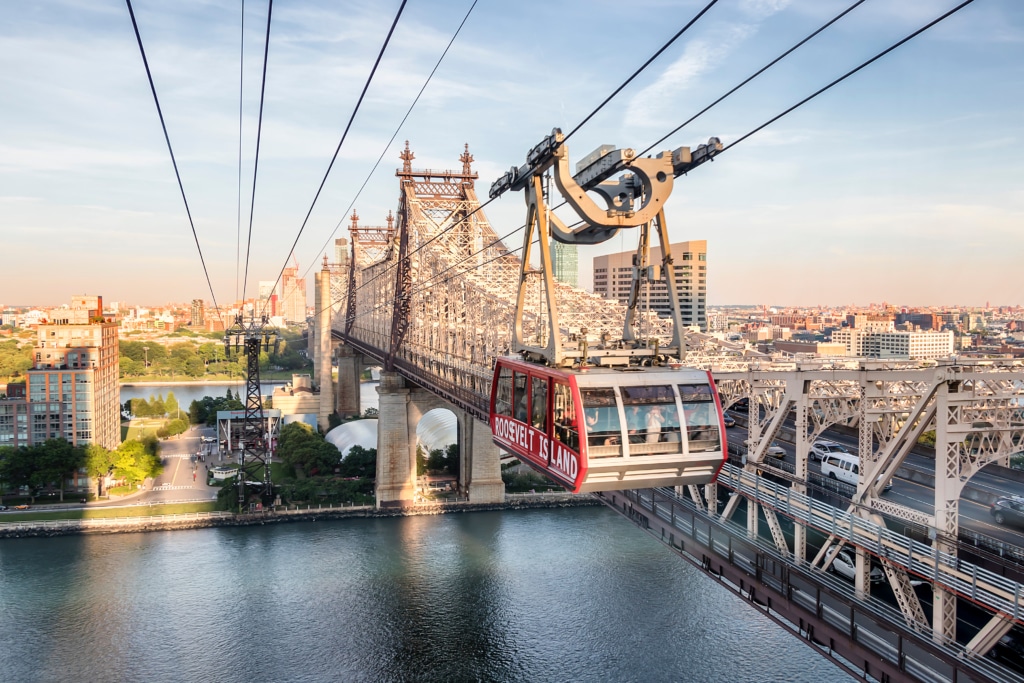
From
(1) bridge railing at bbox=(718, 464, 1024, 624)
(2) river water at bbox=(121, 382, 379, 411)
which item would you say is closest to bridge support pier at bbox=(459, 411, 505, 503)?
(1) bridge railing at bbox=(718, 464, 1024, 624)

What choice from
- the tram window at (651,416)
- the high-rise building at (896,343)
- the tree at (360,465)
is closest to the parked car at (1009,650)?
the tram window at (651,416)

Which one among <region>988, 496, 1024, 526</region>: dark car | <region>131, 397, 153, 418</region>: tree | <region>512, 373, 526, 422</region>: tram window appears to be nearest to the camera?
<region>512, 373, 526, 422</region>: tram window

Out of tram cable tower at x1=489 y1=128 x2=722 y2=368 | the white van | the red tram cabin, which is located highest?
tram cable tower at x1=489 y1=128 x2=722 y2=368

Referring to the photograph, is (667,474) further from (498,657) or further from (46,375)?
(46,375)

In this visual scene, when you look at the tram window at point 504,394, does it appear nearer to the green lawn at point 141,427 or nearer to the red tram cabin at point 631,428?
the red tram cabin at point 631,428

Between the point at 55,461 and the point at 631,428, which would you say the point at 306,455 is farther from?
the point at 631,428

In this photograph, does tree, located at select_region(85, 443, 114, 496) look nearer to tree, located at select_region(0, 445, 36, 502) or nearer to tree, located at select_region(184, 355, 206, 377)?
tree, located at select_region(0, 445, 36, 502)

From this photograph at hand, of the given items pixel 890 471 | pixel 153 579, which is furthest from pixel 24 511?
pixel 890 471
